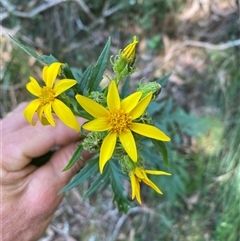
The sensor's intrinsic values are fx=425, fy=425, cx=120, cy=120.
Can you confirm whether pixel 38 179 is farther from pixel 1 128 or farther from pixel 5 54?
pixel 5 54

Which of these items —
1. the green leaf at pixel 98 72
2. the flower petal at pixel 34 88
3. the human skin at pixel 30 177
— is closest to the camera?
the flower petal at pixel 34 88

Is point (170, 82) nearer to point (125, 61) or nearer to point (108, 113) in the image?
point (125, 61)

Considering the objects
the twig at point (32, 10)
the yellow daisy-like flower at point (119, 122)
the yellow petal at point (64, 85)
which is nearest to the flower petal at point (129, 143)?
the yellow daisy-like flower at point (119, 122)

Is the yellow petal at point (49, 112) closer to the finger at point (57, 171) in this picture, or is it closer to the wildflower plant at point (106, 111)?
the wildflower plant at point (106, 111)

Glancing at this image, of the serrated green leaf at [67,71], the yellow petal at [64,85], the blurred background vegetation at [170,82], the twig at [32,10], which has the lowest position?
the blurred background vegetation at [170,82]

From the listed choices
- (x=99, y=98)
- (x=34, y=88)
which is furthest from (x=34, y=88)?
(x=99, y=98)
